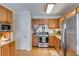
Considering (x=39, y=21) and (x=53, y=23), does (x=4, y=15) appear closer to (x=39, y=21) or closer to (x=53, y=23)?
(x=39, y=21)

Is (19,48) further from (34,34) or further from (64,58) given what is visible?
(64,58)

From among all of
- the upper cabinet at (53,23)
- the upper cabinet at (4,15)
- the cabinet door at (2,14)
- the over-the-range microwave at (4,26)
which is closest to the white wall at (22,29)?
the upper cabinet at (4,15)

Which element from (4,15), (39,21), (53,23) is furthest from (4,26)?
(53,23)

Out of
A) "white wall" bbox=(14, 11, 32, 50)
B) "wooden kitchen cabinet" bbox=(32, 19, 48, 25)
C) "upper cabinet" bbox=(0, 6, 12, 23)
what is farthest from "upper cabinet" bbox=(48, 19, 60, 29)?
"upper cabinet" bbox=(0, 6, 12, 23)

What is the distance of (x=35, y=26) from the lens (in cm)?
998

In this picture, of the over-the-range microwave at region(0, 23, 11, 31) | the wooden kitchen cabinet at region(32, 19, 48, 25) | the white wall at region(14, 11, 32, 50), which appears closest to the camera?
the over-the-range microwave at region(0, 23, 11, 31)

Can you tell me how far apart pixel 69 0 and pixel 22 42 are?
22.6 ft

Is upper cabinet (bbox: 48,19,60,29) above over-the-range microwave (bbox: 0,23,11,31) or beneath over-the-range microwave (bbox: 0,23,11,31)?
above

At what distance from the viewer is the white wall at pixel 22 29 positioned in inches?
297

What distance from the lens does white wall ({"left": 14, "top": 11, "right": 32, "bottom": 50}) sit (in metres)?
7.55

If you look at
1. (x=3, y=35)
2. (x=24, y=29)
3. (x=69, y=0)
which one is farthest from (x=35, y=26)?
(x=69, y=0)

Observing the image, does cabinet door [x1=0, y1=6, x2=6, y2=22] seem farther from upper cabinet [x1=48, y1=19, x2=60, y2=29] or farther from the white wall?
upper cabinet [x1=48, y1=19, x2=60, y2=29]

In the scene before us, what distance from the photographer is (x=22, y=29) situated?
7.63m

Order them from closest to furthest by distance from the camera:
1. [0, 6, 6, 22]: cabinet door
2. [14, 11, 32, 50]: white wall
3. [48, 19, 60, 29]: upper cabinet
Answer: [0, 6, 6, 22]: cabinet door
[14, 11, 32, 50]: white wall
[48, 19, 60, 29]: upper cabinet
